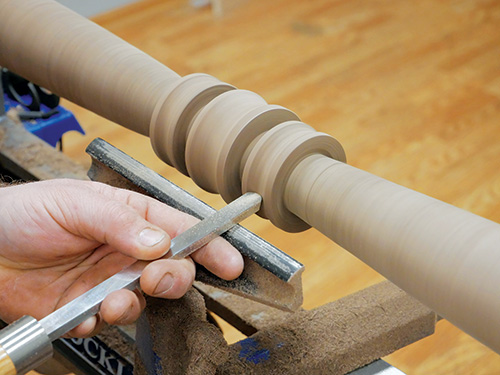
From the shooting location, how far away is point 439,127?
202 centimetres

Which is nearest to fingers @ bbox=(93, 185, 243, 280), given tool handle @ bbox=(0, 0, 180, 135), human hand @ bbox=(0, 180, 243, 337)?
human hand @ bbox=(0, 180, 243, 337)

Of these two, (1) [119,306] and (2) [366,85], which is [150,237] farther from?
(2) [366,85]

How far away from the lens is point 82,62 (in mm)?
849

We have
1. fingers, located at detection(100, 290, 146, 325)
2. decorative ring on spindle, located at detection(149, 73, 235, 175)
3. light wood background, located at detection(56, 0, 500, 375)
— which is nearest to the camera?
fingers, located at detection(100, 290, 146, 325)

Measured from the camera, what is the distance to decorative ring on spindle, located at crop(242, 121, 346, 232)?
0.66 meters

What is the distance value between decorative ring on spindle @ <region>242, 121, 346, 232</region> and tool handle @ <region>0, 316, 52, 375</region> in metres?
0.26

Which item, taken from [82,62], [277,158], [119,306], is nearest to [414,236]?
Result: [277,158]

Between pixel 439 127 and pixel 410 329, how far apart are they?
1.40 metres

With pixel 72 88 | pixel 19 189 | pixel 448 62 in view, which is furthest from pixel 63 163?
pixel 448 62

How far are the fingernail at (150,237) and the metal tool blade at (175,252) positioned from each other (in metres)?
0.02

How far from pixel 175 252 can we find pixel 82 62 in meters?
0.34

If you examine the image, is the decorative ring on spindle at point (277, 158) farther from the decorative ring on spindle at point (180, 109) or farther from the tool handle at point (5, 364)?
the tool handle at point (5, 364)

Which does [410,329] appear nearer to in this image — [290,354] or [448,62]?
[290,354]

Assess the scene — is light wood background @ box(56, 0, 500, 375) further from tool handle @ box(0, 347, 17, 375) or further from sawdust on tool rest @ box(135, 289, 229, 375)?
tool handle @ box(0, 347, 17, 375)
